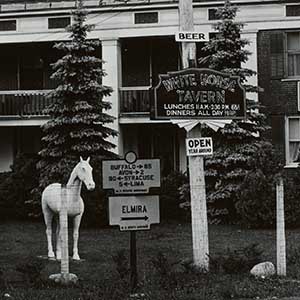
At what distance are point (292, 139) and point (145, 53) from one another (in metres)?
6.63

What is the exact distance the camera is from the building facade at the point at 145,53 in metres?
26.0

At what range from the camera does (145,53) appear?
28.6 m

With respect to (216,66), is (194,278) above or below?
below

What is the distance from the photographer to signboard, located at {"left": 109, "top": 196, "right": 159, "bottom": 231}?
38.3 ft

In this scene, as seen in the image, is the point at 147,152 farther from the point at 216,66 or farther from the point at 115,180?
the point at 115,180

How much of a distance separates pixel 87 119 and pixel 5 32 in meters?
6.84

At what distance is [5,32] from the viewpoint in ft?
89.8

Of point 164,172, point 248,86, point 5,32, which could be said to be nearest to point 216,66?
point 248,86

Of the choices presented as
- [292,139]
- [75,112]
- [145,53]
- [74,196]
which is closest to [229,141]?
[292,139]

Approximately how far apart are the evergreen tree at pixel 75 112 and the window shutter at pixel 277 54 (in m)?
6.44

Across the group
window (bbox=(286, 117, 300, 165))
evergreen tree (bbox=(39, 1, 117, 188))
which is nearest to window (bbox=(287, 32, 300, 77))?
window (bbox=(286, 117, 300, 165))

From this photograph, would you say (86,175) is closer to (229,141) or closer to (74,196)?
(74,196)

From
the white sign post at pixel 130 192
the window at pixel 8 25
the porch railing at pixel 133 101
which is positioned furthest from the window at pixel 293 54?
the white sign post at pixel 130 192

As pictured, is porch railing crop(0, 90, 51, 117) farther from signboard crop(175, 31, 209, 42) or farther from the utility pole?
signboard crop(175, 31, 209, 42)
